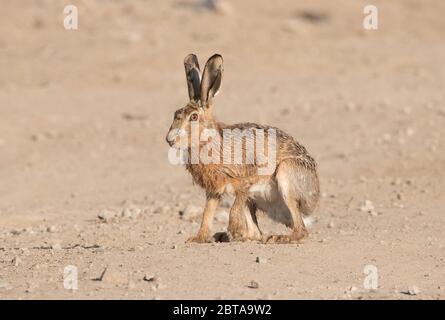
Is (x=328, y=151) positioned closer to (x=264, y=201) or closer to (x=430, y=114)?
(x=430, y=114)

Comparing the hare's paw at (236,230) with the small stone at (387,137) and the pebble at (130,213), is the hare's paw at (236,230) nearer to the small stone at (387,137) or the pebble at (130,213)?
the pebble at (130,213)

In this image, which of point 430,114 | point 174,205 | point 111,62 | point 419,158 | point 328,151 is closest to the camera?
point 174,205

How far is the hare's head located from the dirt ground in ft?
2.72

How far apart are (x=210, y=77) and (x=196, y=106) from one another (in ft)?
0.79

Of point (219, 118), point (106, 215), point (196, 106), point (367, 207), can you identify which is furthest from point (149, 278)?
point (219, 118)

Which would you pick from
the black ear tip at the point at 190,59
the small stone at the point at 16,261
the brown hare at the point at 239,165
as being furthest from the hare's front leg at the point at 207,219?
the small stone at the point at 16,261

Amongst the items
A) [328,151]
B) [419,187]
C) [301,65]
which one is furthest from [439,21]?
[419,187]

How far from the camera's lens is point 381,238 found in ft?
29.9

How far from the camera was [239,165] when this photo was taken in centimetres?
833

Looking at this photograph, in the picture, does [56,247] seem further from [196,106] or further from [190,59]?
[190,59]

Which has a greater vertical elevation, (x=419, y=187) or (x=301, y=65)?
(x=301, y=65)

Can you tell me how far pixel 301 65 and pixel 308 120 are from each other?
388 cm

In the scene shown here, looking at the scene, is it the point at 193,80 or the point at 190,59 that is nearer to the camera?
the point at 193,80

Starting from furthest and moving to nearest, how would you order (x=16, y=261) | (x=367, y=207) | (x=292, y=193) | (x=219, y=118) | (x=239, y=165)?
(x=219, y=118)
(x=367, y=207)
(x=292, y=193)
(x=239, y=165)
(x=16, y=261)
